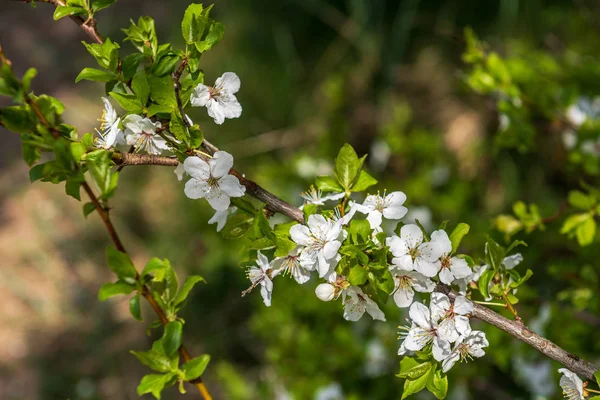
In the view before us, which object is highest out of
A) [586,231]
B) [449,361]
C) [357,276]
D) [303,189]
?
[357,276]

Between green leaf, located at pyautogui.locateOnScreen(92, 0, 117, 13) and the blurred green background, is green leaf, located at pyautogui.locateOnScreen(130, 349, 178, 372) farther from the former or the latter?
the blurred green background

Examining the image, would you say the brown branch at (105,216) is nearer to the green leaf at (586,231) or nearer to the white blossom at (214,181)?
the white blossom at (214,181)

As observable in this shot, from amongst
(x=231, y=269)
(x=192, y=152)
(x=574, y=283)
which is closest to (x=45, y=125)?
(x=192, y=152)

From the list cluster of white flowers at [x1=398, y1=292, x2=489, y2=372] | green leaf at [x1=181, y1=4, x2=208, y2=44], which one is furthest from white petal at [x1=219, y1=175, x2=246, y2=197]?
cluster of white flowers at [x1=398, y1=292, x2=489, y2=372]

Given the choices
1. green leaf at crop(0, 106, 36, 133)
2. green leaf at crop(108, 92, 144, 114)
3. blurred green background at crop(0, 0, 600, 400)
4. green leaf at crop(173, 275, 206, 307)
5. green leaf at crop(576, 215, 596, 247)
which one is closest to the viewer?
green leaf at crop(0, 106, 36, 133)

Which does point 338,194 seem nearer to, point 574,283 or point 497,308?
point 497,308

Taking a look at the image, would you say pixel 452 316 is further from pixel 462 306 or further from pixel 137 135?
pixel 137 135

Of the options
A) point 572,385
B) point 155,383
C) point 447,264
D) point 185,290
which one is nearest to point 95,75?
point 185,290
